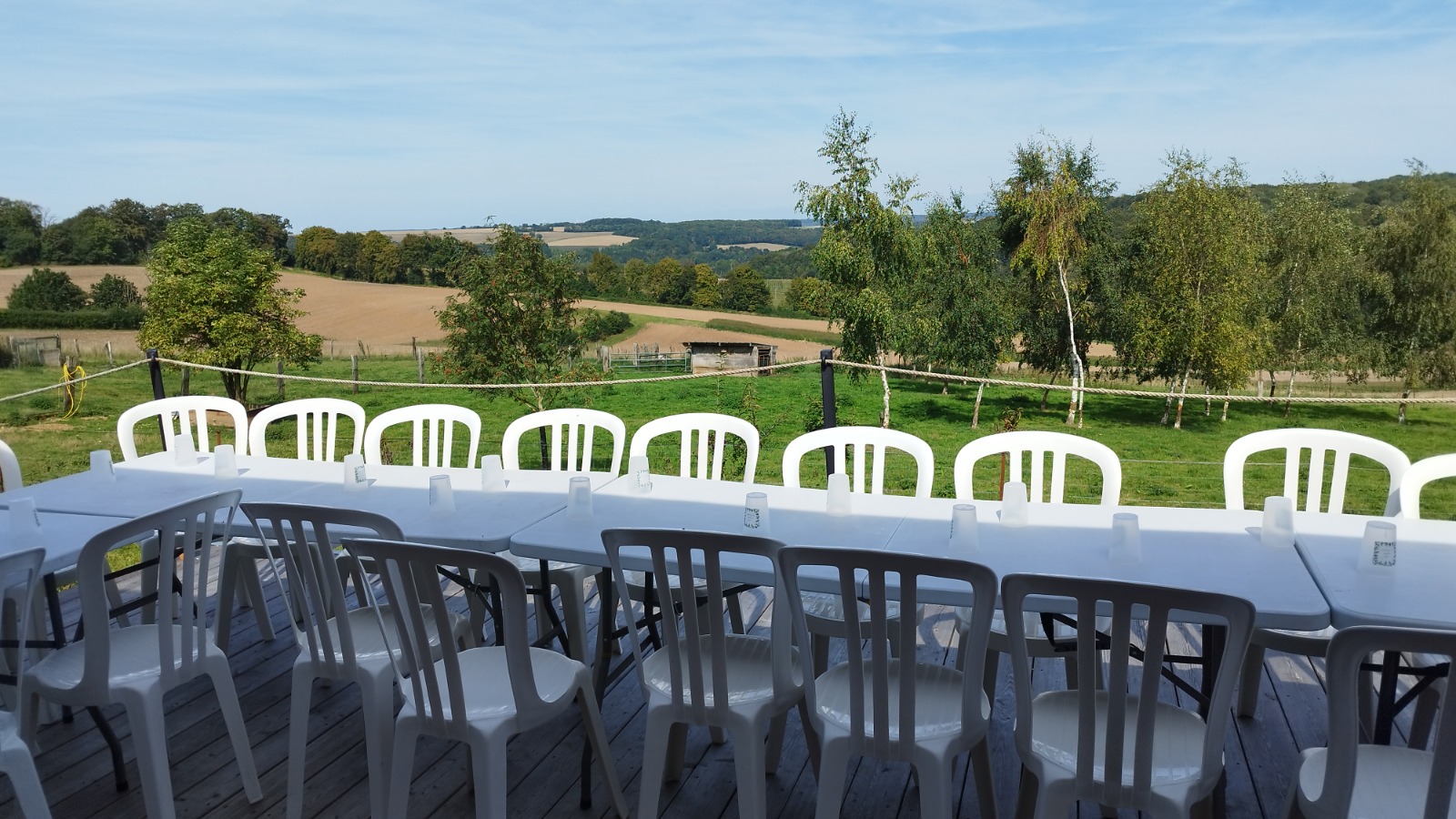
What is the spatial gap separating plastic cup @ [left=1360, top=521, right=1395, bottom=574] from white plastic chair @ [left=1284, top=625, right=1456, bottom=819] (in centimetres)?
46

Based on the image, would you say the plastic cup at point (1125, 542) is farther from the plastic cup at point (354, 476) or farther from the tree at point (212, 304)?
the tree at point (212, 304)

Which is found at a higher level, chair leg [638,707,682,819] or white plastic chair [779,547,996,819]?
white plastic chair [779,547,996,819]

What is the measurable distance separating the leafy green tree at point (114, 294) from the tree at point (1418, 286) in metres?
30.9

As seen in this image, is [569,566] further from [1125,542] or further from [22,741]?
[1125,542]

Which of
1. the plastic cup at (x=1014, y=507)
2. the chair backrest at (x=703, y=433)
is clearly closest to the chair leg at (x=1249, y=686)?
the plastic cup at (x=1014, y=507)

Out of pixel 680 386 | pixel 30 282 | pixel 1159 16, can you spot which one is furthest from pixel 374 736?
pixel 1159 16

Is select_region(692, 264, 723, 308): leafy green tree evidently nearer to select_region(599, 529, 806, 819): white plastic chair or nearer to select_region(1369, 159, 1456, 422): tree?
select_region(1369, 159, 1456, 422): tree

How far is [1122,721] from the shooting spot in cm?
170

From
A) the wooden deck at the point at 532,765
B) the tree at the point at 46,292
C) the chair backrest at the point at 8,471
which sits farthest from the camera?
the tree at the point at 46,292

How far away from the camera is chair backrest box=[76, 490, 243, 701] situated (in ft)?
7.09

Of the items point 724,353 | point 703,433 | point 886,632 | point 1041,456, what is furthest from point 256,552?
point 724,353

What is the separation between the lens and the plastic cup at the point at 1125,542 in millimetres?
2207

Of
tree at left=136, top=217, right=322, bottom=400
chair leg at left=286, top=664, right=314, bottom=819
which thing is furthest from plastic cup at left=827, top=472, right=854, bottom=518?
tree at left=136, top=217, right=322, bottom=400

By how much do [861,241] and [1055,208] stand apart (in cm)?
864
